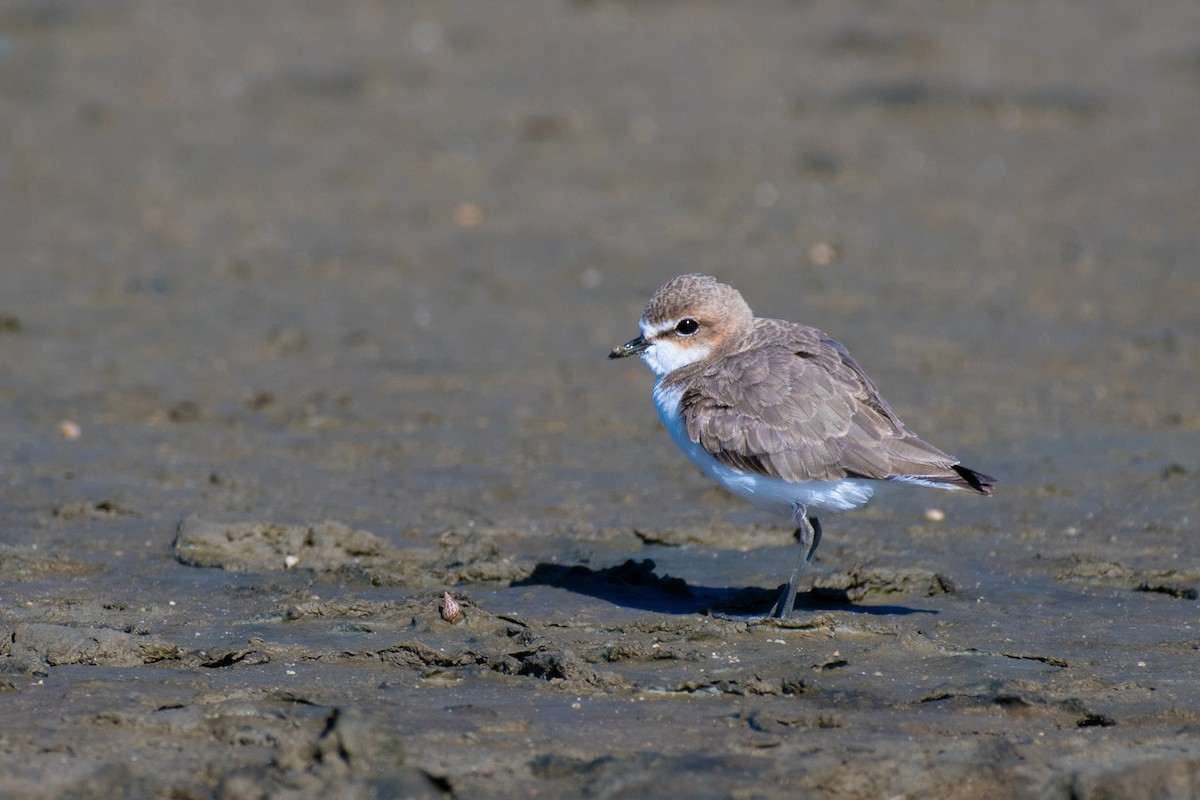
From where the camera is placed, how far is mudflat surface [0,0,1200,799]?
5.41 m

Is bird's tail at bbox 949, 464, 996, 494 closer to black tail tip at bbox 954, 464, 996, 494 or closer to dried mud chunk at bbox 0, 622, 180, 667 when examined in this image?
black tail tip at bbox 954, 464, 996, 494

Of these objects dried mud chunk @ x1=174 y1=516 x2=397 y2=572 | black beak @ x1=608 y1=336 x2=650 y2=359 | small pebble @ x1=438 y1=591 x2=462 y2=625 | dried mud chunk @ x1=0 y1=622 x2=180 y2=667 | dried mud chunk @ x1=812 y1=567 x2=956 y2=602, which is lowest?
dried mud chunk @ x1=0 y1=622 x2=180 y2=667

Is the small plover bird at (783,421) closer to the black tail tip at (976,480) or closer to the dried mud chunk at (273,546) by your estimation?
the black tail tip at (976,480)

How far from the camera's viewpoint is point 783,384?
271 inches

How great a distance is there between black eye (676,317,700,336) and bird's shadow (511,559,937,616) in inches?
41.3

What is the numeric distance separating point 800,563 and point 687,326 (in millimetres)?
1287

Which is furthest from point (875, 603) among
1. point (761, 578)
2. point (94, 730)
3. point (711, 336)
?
point (94, 730)

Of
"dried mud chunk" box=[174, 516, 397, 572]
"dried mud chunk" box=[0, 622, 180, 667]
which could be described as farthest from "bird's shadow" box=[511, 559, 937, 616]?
"dried mud chunk" box=[0, 622, 180, 667]

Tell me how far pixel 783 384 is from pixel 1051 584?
1525 millimetres

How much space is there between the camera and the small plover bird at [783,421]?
659 centimetres

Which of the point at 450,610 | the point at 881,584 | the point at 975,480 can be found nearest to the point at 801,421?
the point at 975,480

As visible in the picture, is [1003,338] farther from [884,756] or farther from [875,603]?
[884,756]

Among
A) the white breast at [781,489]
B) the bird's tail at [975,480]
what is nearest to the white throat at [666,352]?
the white breast at [781,489]

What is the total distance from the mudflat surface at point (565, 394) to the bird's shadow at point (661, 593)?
0.03 meters
